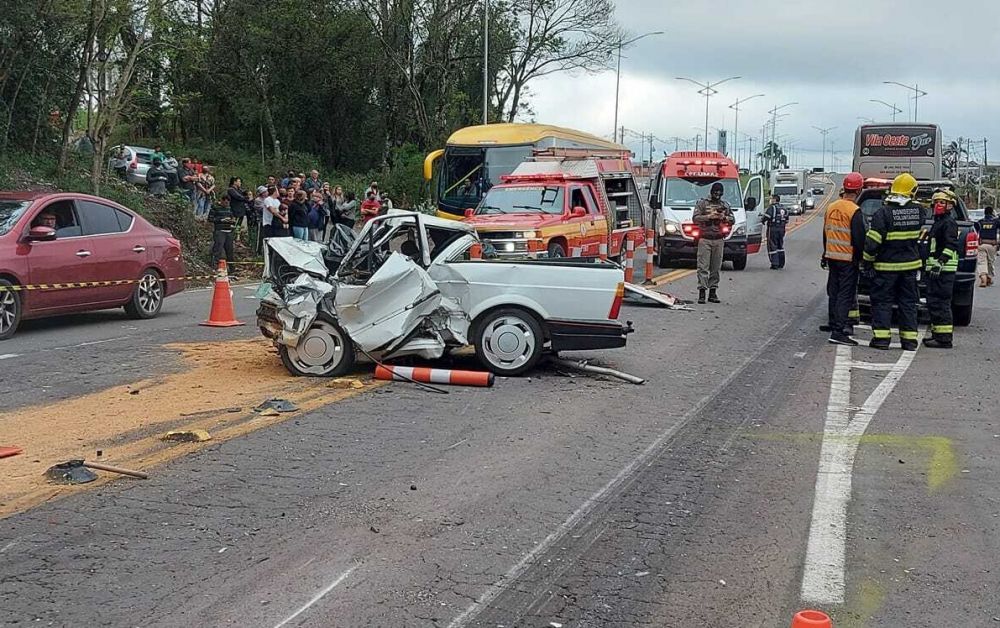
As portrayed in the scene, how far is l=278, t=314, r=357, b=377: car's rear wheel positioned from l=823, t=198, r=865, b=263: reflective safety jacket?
6.43 meters

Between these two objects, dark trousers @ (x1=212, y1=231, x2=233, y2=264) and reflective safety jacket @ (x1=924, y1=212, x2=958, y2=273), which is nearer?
reflective safety jacket @ (x1=924, y1=212, x2=958, y2=273)

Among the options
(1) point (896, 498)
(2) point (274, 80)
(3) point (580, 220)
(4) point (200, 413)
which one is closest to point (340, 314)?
(4) point (200, 413)

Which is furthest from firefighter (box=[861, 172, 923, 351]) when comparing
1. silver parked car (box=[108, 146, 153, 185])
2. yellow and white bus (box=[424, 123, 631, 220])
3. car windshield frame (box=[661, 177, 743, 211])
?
silver parked car (box=[108, 146, 153, 185])

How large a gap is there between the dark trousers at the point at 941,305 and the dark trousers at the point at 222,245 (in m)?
13.4

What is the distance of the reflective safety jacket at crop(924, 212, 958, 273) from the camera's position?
43.8 ft

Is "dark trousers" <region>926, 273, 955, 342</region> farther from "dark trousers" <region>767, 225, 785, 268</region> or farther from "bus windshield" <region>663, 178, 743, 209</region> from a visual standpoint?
"dark trousers" <region>767, 225, 785, 268</region>

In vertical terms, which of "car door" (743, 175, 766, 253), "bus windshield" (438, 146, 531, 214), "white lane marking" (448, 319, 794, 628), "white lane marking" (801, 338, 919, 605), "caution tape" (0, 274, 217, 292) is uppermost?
"bus windshield" (438, 146, 531, 214)

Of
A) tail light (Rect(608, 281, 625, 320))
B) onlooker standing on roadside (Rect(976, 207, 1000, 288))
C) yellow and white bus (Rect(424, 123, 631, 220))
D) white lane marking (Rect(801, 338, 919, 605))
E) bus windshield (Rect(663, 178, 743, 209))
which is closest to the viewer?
white lane marking (Rect(801, 338, 919, 605))

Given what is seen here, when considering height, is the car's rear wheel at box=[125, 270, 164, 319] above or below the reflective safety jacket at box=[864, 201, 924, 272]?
below

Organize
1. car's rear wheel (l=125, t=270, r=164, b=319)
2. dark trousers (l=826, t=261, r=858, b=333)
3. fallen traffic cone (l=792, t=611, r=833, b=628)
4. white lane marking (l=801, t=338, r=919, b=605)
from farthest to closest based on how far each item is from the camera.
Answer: car's rear wheel (l=125, t=270, r=164, b=319)
dark trousers (l=826, t=261, r=858, b=333)
white lane marking (l=801, t=338, r=919, b=605)
fallen traffic cone (l=792, t=611, r=833, b=628)

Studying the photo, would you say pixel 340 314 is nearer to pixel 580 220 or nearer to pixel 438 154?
pixel 580 220

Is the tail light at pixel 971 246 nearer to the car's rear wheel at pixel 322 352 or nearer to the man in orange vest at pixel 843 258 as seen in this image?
the man in orange vest at pixel 843 258

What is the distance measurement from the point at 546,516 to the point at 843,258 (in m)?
8.40

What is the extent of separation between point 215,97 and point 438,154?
69.6 feet
